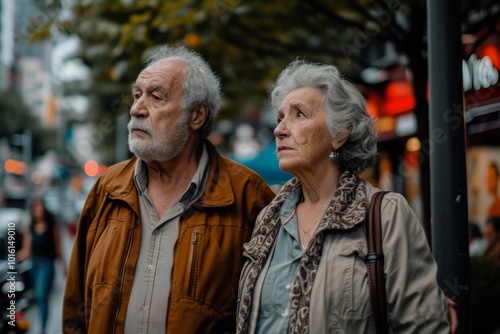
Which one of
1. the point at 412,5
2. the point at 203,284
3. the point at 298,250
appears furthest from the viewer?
the point at 412,5

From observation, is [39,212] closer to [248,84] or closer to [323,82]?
[248,84]

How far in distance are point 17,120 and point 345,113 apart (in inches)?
1836

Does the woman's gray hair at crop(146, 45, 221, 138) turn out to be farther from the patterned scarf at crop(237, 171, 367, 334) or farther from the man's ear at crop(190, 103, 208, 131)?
the patterned scarf at crop(237, 171, 367, 334)

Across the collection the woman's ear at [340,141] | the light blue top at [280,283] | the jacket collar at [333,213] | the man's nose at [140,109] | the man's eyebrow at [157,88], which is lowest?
the light blue top at [280,283]

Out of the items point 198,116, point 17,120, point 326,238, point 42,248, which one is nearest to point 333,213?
point 326,238

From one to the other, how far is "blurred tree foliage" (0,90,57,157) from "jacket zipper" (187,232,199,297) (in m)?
44.7

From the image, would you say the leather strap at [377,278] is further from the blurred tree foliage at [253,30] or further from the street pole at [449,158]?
the blurred tree foliage at [253,30]

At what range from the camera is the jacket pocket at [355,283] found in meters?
2.46

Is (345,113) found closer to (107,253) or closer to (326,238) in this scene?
(326,238)

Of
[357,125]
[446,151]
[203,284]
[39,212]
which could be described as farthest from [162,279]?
[39,212]

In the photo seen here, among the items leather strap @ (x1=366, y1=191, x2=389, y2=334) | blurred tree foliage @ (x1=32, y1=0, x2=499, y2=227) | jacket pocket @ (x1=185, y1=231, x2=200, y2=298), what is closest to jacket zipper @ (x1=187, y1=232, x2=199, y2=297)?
jacket pocket @ (x1=185, y1=231, x2=200, y2=298)

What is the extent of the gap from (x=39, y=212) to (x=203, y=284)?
7.03m

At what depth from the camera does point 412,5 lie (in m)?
5.95

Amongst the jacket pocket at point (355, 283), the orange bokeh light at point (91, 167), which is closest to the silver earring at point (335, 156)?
the jacket pocket at point (355, 283)
